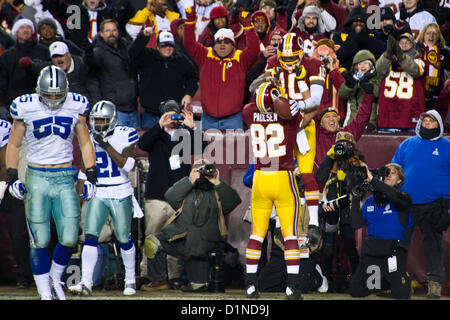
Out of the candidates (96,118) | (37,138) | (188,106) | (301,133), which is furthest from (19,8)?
(301,133)

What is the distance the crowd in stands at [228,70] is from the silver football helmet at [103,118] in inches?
21.8

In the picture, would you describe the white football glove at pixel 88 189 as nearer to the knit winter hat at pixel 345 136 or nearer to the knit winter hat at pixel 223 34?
the knit winter hat at pixel 345 136

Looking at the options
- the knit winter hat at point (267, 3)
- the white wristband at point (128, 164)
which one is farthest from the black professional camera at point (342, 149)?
the knit winter hat at point (267, 3)

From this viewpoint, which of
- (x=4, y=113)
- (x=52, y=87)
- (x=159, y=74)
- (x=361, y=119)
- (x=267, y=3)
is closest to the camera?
(x=52, y=87)

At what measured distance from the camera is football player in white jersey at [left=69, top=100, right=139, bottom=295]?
8820 millimetres

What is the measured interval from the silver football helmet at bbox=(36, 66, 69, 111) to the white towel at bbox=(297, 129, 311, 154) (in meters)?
2.42

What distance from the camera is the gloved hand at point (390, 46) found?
10141mm

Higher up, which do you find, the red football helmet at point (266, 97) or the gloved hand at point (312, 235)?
the red football helmet at point (266, 97)

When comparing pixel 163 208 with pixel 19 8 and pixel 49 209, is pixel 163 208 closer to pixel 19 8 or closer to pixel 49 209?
pixel 49 209

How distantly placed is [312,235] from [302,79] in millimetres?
1664

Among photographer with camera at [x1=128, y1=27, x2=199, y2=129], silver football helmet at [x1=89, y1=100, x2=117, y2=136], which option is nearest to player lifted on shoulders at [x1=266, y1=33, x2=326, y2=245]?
silver football helmet at [x1=89, y1=100, x2=117, y2=136]

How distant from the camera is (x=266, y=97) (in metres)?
8.15

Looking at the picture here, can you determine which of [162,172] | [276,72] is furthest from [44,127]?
[276,72]

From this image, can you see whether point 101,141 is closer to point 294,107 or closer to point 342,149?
point 294,107
